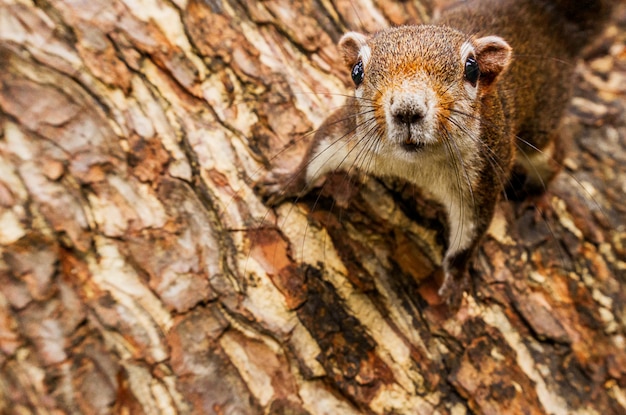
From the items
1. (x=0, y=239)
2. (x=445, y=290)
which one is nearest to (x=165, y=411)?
(x=0, y=239)

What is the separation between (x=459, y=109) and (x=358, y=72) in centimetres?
69

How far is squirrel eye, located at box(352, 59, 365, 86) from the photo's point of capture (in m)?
3.30

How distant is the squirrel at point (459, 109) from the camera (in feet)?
9.66

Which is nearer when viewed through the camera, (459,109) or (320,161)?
(459,109)

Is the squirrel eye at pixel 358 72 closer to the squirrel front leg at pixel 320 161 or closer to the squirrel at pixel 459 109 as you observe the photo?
the squirrel at pixel 459 109

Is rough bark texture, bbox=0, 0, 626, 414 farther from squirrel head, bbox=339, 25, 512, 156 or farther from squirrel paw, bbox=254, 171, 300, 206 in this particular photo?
squirrel head, bbox=339, 25, 512, 156

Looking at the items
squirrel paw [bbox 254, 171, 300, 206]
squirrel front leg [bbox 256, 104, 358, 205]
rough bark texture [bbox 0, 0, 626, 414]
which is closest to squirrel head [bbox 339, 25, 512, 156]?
squirrel front leg [bbox 256, 104, 358, 205]

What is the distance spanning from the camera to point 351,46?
3.55m

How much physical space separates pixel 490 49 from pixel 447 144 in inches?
27.0

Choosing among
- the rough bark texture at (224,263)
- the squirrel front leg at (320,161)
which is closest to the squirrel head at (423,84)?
the squirrel front leg at (320,161)

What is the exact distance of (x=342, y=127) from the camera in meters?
3.71

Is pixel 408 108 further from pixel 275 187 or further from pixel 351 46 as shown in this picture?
pixel 275 187

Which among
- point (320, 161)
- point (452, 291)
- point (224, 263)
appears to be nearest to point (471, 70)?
point (320, 161)

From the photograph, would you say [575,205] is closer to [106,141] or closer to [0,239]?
[106,141]
